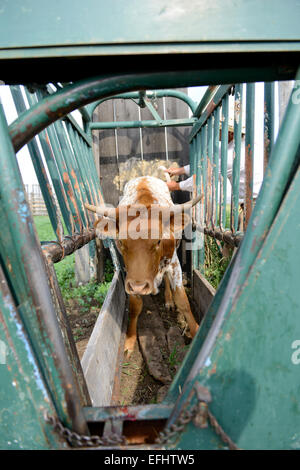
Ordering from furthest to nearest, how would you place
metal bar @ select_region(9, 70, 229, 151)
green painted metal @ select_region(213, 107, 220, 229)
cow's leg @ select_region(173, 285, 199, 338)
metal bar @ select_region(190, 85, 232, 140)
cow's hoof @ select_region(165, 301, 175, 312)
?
cow's hoof @ select_region(165, 301, 175, 312), cow's leg @ select_region(173, 285, 199, 338), green painted metal @ select_region(213, 107, 220, 229), metal bar @ select_region(190, 85, 232, 140), metal bar @ select_region(9, 70, 229, 151)

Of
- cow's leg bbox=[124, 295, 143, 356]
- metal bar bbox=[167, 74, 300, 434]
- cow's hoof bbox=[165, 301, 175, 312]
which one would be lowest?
cow's hoof bbox=[165, 301, 175, 312]

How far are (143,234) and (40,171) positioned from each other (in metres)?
1.09

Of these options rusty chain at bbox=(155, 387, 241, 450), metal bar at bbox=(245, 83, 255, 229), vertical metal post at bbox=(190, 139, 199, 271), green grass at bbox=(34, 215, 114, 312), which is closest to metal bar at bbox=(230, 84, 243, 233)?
metal bar at bbox=(245, 83, 255, 229)

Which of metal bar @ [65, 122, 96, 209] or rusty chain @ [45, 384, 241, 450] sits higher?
metal bar @ [65, 122, 96, 209]

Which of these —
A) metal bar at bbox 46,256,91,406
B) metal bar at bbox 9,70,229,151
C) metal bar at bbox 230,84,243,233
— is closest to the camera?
metal bar at bbox 9,70,229,151

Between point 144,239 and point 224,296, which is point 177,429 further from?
point 144,239

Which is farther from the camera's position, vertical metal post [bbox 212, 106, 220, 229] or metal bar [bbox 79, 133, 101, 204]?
metal bar [bbox 79, 133, 101, 204]

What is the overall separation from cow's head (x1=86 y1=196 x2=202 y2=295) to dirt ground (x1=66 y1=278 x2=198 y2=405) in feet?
2.22

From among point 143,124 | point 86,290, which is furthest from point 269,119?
point 86,290

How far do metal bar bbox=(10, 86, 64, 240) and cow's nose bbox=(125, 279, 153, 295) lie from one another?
879 millimetres

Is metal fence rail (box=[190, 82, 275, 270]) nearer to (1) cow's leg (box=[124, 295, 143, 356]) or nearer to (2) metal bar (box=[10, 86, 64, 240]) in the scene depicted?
(1) cow's leg (box=[124, 295, 143, 356])

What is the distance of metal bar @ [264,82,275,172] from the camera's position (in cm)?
135

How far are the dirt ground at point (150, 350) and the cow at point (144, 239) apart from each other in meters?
0.18
